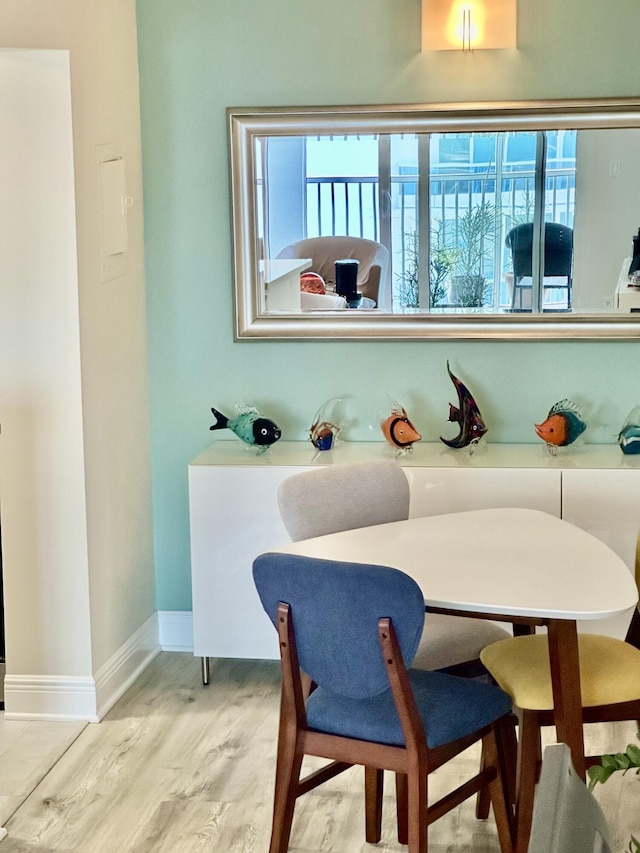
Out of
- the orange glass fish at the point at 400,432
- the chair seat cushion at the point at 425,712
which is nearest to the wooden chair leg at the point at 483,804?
the chair seat cushion at the point at 425,712

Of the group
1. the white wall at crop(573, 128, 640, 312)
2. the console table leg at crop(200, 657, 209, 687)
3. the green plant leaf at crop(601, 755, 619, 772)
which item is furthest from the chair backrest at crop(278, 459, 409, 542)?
the green plant leaf at crop(601, 755, 619, 772)

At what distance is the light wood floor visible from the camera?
275cm

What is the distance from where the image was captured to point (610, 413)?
151 inches

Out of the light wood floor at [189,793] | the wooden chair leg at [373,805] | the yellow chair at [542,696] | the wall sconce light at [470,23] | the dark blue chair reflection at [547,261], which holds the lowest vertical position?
the light wood floor at [189,793]

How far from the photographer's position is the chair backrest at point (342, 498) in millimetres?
2877

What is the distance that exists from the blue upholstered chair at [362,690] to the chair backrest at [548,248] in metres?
1.76

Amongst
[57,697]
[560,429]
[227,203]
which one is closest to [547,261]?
[560,429]

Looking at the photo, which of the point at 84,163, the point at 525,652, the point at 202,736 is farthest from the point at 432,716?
the point at 84,163

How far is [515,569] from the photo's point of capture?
2.49m

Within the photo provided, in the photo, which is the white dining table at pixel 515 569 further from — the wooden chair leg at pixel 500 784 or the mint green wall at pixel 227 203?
the mint green wall at pixel 227 203

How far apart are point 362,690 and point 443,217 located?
2020mm

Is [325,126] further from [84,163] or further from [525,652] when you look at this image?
[525,652]

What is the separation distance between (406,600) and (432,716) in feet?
1.10

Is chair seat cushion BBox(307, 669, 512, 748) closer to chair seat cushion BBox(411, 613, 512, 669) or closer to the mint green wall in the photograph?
chair seat cushion BBox(411, 613, 512, 669)
